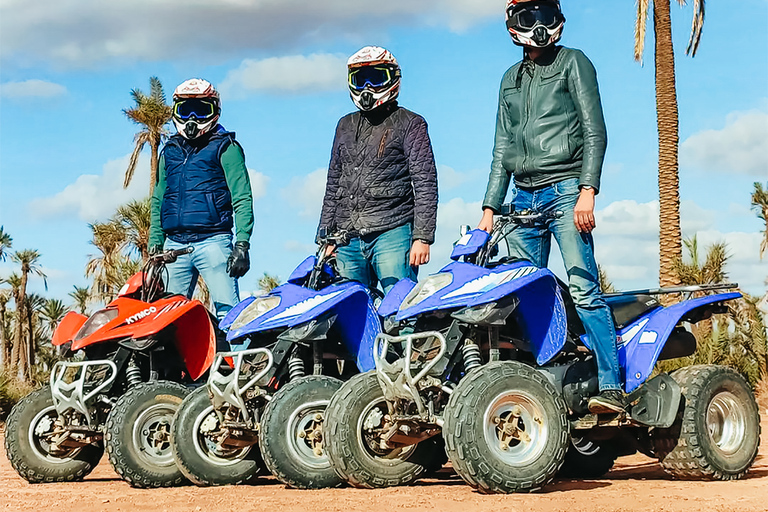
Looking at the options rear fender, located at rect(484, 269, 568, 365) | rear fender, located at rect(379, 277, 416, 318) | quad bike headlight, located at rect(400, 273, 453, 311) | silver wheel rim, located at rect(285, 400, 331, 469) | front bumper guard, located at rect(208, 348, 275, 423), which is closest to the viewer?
quad bike headlight, located at rect(400, 273, 453, 311)

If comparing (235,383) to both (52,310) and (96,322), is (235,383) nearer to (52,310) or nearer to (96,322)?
(96,322)

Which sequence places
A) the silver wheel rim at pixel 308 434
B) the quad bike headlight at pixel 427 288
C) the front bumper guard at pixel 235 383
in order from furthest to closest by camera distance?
the front bumper guard at pixel 235 383 < the silver wheel rim at pixel 308 434 < the quad bike headlight at pixel 427 288

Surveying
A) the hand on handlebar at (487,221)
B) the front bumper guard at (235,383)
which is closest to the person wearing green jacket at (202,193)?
the front bumper guard at (235,383)

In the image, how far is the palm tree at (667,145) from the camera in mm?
19344

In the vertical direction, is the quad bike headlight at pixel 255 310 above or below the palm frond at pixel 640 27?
below

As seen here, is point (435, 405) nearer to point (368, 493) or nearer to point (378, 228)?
point (368, 493)

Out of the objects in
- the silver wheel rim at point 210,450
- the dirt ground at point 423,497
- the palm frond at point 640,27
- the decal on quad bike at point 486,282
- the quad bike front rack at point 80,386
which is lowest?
the dirt ground at point 423,497

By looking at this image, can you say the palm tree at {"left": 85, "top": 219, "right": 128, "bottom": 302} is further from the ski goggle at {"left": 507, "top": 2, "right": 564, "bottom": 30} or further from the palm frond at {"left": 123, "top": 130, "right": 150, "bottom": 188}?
the ski goggle at {"left": 507, "top": 2, "right": 564, "bottom": 30}

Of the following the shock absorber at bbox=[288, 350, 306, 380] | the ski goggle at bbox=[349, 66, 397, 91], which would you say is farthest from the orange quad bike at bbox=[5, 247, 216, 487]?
the ski goggle at bbox=[349, 66, 397, 91]

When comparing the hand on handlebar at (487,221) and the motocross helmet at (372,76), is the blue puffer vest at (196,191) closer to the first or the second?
the motocross helmet at (372,76)

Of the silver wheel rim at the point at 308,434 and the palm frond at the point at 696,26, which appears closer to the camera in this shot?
the silver wheel rim at the point at 308,434

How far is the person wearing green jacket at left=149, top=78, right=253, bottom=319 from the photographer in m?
8.85

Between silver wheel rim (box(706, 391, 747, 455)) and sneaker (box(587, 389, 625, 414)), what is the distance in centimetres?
84

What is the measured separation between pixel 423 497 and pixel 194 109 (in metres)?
4.47
